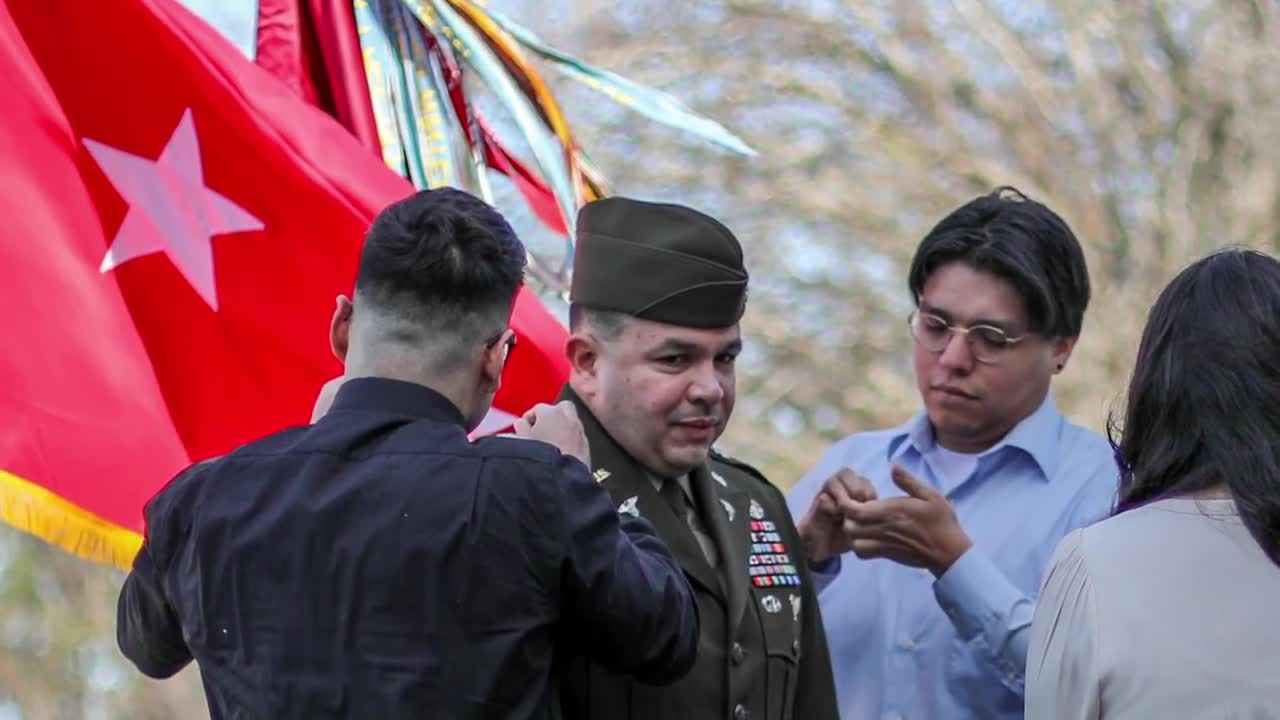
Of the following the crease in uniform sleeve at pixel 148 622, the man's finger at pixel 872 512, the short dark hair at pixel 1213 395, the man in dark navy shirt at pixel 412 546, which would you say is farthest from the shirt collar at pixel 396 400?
the man's finger at pixel 872 512

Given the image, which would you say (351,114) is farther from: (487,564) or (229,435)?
(487,564)

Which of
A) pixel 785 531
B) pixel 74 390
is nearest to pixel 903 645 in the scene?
pixel 785 531

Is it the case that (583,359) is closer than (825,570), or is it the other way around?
(583,359)

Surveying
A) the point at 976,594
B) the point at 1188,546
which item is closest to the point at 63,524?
the point at 976,594

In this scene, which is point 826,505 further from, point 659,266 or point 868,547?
point 659,266

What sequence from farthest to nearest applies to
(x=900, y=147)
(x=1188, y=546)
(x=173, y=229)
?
(x=900, y=147)
(x=173, y=229)
(x=1188, y=546)

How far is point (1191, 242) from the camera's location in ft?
34.6

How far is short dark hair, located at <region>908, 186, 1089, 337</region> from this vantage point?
144 inches

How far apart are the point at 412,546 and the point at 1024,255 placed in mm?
1648

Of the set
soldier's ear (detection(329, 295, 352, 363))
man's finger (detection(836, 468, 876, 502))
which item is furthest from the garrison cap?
soldier's ear (detection(329, 295, 352, 363))

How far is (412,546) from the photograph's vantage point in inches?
97.0

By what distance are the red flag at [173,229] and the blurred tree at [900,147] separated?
20.4 ft

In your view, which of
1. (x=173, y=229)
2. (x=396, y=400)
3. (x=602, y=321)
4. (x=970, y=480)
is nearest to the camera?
(x=396, y=400)

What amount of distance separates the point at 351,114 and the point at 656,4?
711 centimetres
